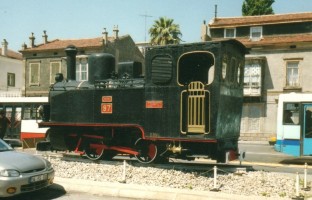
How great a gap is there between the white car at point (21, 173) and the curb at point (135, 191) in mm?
811

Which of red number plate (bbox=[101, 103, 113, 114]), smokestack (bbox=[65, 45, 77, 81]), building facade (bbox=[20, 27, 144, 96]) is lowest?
red number plate (bbox=[101, 103, 113, 114])

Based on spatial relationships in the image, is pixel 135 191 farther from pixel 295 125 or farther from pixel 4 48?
pixel 4 48

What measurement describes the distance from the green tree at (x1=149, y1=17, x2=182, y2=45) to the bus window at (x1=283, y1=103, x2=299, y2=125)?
84.0 ft

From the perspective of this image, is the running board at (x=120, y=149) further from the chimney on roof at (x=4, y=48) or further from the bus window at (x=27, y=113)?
the chimney on roof at (x=4, y=48)

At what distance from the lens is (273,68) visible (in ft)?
99.9

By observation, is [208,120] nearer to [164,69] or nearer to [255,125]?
[164,69]

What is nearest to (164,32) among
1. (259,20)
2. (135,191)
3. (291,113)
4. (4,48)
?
(259,20)

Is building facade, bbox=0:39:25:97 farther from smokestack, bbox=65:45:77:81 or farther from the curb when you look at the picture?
the curb

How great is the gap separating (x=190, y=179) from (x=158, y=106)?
8.10ft

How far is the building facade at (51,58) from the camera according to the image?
3447cm

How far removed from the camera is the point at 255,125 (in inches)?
1206

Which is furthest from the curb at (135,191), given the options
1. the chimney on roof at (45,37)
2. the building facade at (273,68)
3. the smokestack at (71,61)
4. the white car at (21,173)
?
the chimney on roof at (45,37)

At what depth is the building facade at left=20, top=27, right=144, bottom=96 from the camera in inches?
1357

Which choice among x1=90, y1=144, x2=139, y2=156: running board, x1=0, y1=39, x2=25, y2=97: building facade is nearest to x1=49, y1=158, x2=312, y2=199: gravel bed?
x1=90, y1=144, x2=139, y2=156: running board
